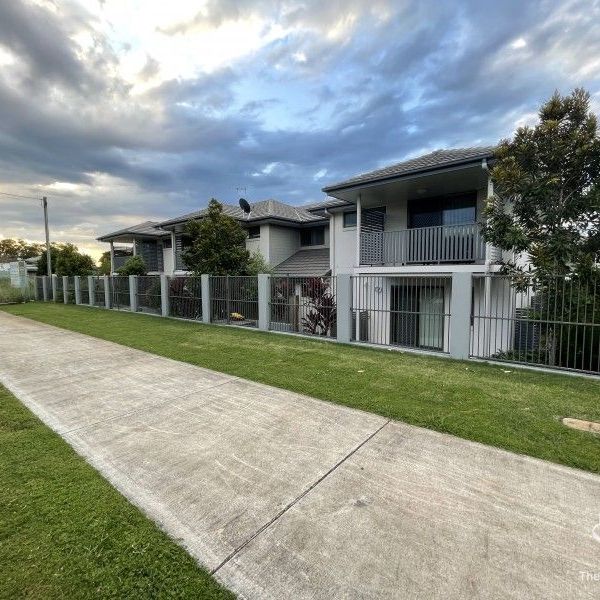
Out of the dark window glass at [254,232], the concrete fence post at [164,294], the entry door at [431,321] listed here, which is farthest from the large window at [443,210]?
the concrete fence post at [164,294]

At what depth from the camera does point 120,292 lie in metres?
19.4

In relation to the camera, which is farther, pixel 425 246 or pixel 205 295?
pixel 205 295

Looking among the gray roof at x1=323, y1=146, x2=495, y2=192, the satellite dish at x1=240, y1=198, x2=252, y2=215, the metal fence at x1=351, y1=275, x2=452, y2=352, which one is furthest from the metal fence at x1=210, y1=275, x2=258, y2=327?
the satellite dish at x1=240, y1=198, x2=252, y2=215

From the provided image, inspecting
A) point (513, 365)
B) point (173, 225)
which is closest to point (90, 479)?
point (513, 365)

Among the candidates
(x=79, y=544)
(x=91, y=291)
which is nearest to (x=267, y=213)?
(x=91, y=291)

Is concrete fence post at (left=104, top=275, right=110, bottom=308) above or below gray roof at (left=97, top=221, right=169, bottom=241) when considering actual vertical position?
below

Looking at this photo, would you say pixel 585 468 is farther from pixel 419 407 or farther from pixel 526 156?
pixel 526 156

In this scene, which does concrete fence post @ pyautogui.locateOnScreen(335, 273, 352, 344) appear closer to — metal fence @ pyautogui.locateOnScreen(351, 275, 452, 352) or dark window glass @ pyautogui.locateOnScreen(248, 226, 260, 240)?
metal fence @ pyautogui.locateOnScreen(351, 275, 452, 352)

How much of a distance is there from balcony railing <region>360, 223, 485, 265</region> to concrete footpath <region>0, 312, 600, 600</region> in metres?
8.20

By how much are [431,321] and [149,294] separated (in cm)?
1305

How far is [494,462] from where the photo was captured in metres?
3.49

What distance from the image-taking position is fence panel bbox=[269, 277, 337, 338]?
10.8 metres

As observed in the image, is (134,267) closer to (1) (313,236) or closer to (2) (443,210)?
(1) (313,236)

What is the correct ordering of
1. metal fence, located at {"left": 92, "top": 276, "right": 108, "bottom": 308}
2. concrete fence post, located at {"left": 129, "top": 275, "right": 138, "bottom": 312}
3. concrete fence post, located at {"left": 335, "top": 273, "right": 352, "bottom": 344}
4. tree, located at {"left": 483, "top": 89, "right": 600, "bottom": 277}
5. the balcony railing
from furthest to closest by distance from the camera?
metal fence, located at {"left": 92, "top": 276, "right": 108, "bottom": 308}
concrete fence post, located at {"left": 129, "top": 275, "right": 138, "bottom": 312}
the balcony railing
concrete fence post, located at {"left": 335, "top": 273, "right": 352, "bottom": 344}
tree, located at {"left": 483, "top": 89, "right": 600, "bottom": 277}
